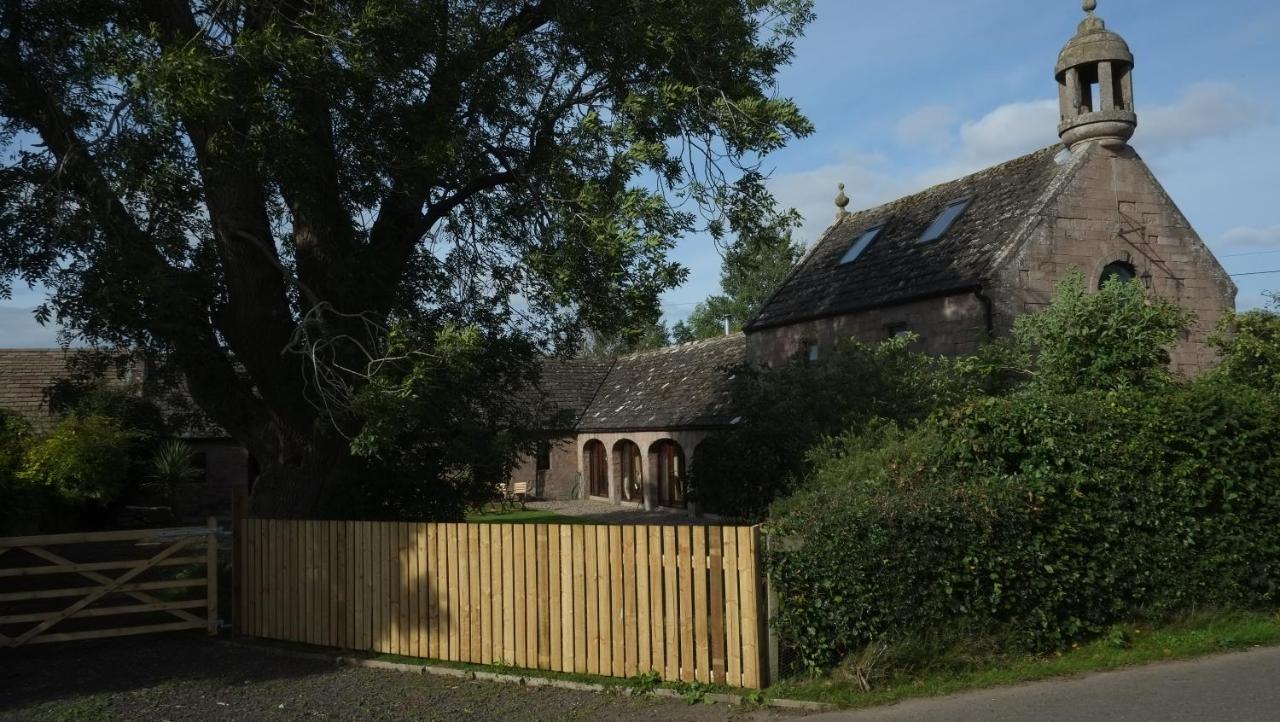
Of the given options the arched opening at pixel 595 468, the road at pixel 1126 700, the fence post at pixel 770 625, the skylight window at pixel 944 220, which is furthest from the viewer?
the arched opening at pixel 595 468

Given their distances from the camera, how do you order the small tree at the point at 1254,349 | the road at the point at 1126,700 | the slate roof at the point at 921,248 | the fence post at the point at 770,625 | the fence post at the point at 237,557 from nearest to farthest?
the road at the point at 1126,700 → the fence post at the point at 770,625 → the fence post at the point at 237,557 → the small tree at the point at 1254,349 → the slate roof at the point at 921,248

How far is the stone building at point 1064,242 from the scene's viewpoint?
18469 mm

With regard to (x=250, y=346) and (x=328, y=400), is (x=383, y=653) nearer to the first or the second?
(x=328, y=400)

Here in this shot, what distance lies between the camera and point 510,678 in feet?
29.0

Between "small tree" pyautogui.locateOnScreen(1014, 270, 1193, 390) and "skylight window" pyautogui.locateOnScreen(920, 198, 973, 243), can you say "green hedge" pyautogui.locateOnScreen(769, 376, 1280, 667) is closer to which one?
"small tree" pyautogui.locateOnScreen(1014, 270, 1193, 390)

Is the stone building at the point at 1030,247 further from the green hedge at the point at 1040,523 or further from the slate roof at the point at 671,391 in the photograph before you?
the green hedge at the point at 1040,523

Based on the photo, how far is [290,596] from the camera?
1093cm

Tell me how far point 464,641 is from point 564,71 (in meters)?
7.90

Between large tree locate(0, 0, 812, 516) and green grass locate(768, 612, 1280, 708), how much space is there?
16.2 ft

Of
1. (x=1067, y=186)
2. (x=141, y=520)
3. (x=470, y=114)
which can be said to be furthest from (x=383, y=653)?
(x=141, y=520)

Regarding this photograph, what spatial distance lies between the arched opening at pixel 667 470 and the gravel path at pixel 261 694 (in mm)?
19128

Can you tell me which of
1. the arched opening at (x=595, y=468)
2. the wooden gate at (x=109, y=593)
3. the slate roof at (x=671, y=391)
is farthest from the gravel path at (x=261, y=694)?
the arched opening at (x=595, y=468)

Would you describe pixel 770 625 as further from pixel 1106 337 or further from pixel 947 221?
pixel 947 221

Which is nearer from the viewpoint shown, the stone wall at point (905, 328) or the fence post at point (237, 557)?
the fence post at point (237, 557)
